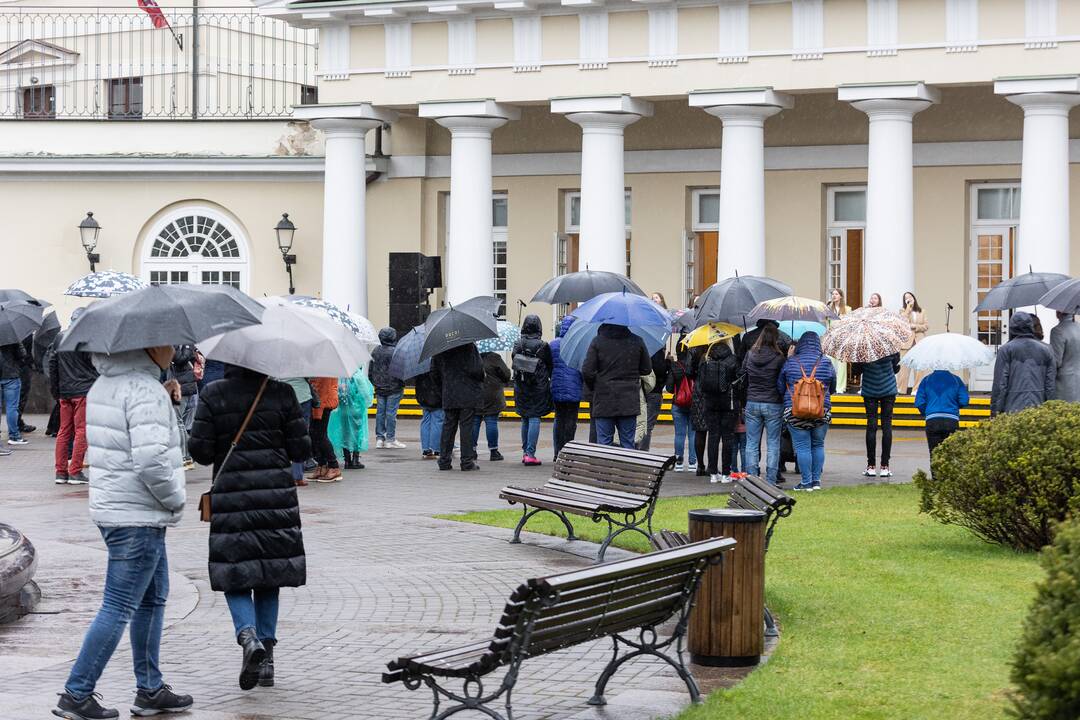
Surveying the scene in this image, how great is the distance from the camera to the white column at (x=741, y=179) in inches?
1144

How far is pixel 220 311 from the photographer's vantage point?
800 centimetres

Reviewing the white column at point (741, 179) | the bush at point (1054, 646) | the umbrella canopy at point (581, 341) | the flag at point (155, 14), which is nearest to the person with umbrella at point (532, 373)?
the umbrella canopy at point (581, 341)

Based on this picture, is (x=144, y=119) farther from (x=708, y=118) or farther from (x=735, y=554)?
(x=735, y=554)

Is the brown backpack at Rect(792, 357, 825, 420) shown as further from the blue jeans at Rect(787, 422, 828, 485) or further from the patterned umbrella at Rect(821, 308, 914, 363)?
the patterned umbrella at Rect(821, 308, 914, 363)

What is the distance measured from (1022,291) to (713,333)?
373cm

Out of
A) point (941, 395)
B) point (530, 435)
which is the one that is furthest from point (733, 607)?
point (530, 435)

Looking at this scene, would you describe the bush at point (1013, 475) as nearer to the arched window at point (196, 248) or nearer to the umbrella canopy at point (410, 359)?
the umbrella canopy at point (410, 359)

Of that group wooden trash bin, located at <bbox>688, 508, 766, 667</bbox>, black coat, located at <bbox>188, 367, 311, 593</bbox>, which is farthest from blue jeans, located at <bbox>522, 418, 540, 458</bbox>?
black coat, located at <bbox>188, 367, 311, 593</bbox>

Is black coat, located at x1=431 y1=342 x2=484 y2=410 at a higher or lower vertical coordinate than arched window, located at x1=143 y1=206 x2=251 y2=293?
lower

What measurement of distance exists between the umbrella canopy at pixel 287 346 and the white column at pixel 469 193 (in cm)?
2177

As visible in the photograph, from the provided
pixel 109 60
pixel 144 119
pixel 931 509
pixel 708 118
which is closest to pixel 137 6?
pixel 109 60

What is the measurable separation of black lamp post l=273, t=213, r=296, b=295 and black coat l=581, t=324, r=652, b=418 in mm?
17321

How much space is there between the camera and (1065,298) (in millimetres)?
16906

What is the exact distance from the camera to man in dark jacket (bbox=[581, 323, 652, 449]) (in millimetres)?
17484
